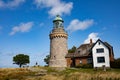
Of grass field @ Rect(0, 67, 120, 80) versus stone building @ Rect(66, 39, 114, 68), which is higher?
stone building @ Rect(66, 39, 114, 68)

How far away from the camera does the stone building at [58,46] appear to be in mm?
55438

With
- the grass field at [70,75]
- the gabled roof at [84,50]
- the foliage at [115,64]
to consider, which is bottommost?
the grass field at [70,75]

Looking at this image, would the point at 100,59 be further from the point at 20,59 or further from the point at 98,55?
the point at 20,59

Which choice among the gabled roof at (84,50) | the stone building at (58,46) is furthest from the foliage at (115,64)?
the stone building at (58,46)

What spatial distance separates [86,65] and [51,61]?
35.8 feet

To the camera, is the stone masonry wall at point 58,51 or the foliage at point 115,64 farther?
the stone masonry wall at point 58,51

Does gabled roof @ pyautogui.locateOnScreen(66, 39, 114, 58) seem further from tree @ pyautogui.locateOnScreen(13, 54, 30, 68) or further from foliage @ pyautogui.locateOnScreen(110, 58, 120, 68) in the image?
tree @ pyautogui.locateOnScreen(13, 54, 30, 68)

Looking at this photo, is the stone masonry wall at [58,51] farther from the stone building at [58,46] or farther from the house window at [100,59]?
the house window at [100,59]

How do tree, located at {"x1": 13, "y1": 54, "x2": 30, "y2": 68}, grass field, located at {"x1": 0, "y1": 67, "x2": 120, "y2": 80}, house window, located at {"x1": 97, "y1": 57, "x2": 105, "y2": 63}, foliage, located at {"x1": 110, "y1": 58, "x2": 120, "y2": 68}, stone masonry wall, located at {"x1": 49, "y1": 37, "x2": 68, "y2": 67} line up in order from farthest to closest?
tree, located at {"x1": 13, "y1": 54, "x2": 30, "y2": 68}, stone masonry wall, located at {"x1": 49, "y1": 37, "x2": 68, "y2": 67}, house window, located at {"x1": 97, "y1": 57, "x2": 105, "y2": 63}, foliage, located at {"x1": 110, "y1": 58, "x2": 120, "y2": 68}, grass field, located at {"x1": 0, "y1": 67, "x2": 120, "y2": 80}

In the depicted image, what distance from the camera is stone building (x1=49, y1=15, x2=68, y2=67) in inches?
2183

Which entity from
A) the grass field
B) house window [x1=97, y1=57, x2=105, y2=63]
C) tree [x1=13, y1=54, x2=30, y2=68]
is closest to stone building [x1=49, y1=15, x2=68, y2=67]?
house window [x1=97, y1=57, x2=105, y2=63]

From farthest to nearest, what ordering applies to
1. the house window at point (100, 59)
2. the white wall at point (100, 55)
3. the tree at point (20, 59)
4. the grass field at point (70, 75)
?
the tree at point (20, 59), the house window at point (100, 59), the white wall at point (100, 55), the grass field at point (70, 75)

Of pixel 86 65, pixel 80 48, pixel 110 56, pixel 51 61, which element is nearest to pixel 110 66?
pixel 110 56

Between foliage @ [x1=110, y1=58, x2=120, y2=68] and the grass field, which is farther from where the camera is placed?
foliage @ [x1=110, y1=58, x2=120, y2=68]
